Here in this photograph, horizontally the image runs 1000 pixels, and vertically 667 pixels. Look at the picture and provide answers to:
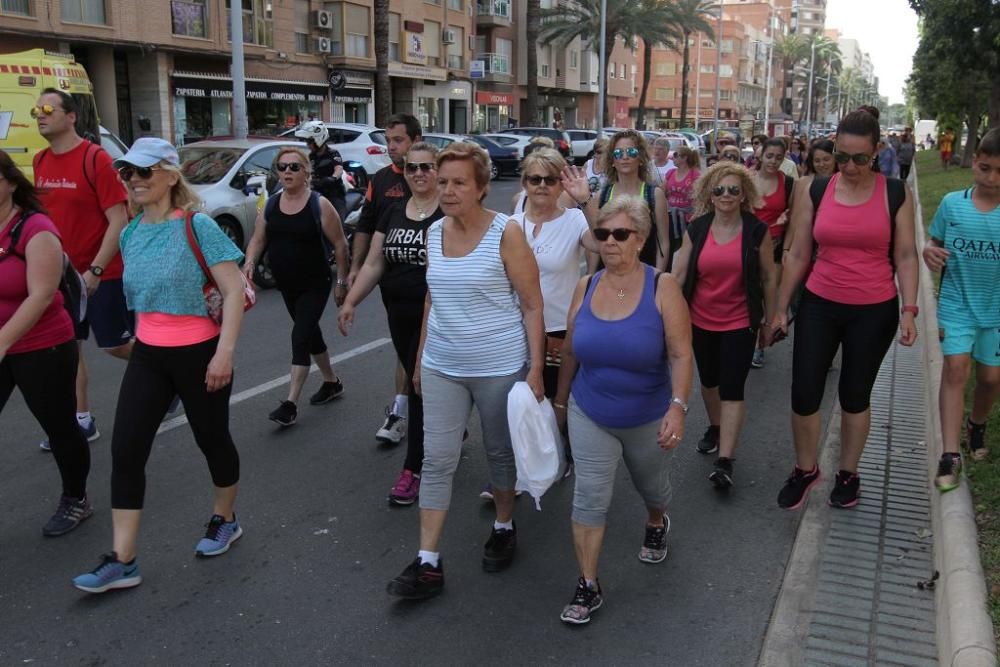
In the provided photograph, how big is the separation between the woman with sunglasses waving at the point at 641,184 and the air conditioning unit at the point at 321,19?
30791mm

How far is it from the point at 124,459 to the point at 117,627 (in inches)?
25.3

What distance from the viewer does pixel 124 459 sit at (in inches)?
145

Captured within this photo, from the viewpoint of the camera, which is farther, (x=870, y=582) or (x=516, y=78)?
(x=516, y=78)

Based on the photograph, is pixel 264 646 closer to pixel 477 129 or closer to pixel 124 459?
pixel 124 459

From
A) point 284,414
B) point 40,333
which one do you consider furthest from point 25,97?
point 40,333

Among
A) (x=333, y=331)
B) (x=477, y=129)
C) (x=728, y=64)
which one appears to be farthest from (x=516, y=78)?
(x=728, y=64)

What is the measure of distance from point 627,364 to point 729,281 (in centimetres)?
160

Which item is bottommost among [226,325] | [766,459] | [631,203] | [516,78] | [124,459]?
[766,459]

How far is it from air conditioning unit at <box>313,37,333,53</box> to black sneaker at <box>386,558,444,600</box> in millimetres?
33098

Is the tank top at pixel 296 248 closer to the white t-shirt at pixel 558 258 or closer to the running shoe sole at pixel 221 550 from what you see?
the white t-shirt at pixel 558 258

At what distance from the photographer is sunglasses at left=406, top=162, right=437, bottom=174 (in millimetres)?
4520

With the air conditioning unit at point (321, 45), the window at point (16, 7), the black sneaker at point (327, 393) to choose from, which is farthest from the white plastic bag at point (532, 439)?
the air conditioning unit at point (321, 45)

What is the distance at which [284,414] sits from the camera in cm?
586

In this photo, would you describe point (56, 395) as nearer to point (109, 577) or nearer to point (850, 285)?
point (109, 577)
